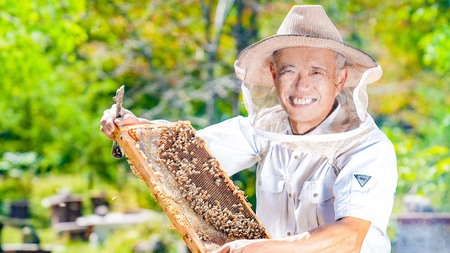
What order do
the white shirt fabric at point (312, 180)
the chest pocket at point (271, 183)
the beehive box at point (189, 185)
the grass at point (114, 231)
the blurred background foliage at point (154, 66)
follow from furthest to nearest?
the grass at point (114, 231) < the blurred background foliage at point (154, 66) < the chest pocket at point (271, 183) < the beehive box at point (189, 185) < the white shirt fabric at point (312, 180)

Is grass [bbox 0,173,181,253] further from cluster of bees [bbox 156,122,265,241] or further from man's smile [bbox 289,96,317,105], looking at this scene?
man's smile [bbox 289,96,317,105]

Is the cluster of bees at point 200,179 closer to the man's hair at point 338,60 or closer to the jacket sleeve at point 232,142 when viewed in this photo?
the jacket sleeve at point 232,142

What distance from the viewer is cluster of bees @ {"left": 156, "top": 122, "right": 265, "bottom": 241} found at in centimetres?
224

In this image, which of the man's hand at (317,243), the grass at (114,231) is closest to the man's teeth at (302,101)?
the man's hand at (317,243)

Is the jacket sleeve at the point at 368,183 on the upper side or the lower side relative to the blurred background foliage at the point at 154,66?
lower

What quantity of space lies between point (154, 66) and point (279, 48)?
17.6 ft

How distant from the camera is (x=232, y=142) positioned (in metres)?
2.67

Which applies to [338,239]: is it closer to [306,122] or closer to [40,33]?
[306,122]

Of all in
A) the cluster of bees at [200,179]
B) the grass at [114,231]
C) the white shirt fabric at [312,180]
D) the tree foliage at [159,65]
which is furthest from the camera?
the grass at [114,231]

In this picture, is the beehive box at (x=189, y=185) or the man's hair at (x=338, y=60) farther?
the man's hair at (x=338, y=60)

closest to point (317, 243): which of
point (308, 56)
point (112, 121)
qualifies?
point (308, 56)

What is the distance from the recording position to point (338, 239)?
6.22 feet

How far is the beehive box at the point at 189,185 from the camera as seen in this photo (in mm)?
2115

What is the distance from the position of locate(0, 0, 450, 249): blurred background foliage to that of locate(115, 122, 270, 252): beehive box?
10.1ft
